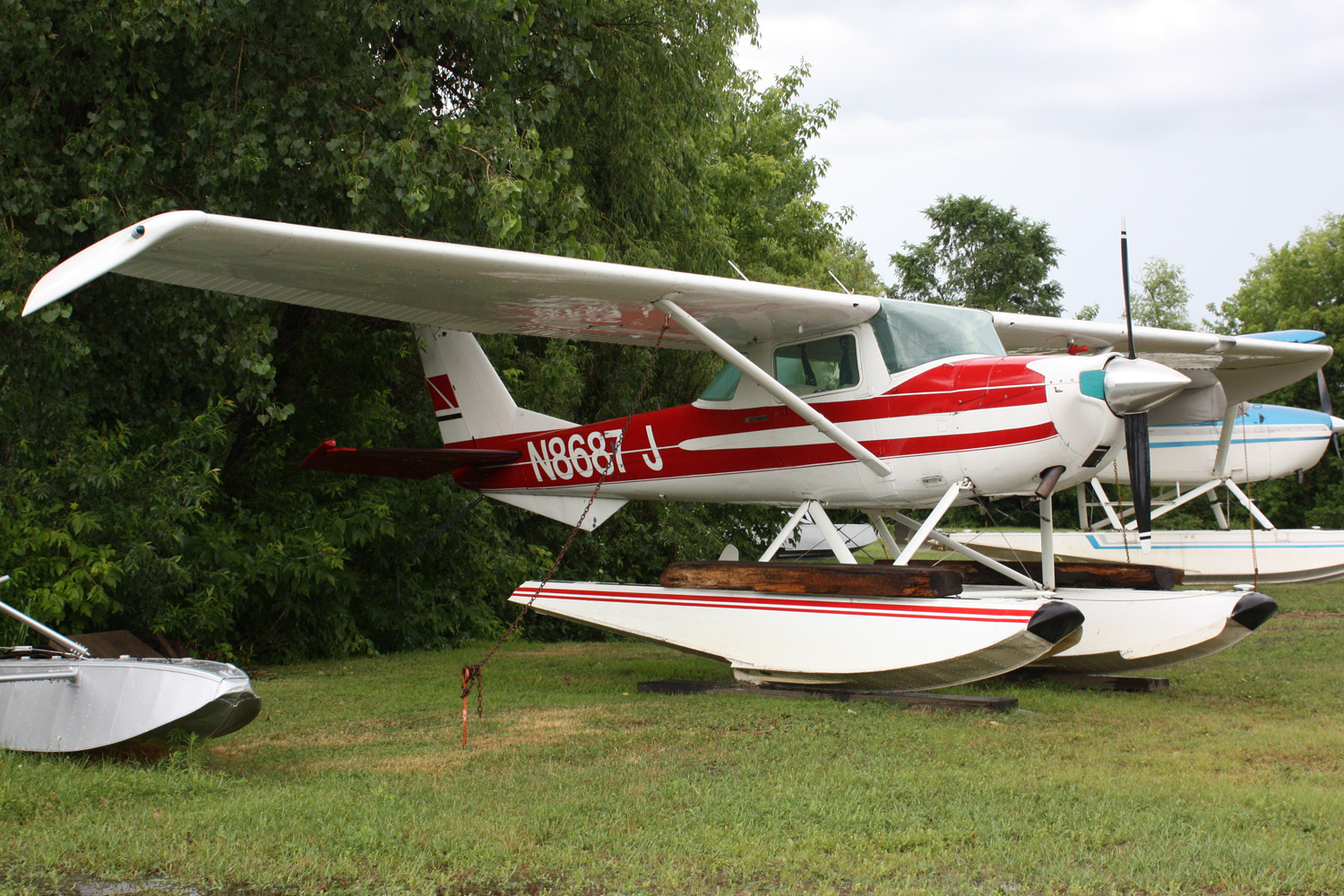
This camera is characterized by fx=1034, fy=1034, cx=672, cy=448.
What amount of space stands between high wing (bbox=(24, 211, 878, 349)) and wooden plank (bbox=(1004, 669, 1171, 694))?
306cm

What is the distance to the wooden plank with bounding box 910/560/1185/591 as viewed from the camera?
8.20m

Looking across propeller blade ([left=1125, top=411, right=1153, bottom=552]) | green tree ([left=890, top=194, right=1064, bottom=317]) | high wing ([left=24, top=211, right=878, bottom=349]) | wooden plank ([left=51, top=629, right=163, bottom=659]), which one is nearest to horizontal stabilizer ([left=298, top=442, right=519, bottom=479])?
high wing ([left=24, top=211, right=878, bottom=349])

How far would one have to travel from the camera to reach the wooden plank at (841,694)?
6.43 meters

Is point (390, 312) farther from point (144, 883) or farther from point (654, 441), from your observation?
point (144, 883)

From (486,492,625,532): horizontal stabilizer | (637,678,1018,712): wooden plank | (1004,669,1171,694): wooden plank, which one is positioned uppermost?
(486,492,625,532): horizontal stabilizer

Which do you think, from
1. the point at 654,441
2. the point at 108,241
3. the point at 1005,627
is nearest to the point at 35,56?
the point at 108,241

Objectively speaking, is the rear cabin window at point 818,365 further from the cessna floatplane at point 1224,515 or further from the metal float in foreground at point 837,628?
the cessna floatplane at point 1224,515

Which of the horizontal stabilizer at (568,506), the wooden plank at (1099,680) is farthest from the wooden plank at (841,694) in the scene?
the horizontal stabilizer at (568,506)

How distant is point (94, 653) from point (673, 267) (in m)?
8.19

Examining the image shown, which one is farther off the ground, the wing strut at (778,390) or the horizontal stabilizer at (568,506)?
the wing strut at (778,390)

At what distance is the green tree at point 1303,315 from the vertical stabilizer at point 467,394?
2225 cm

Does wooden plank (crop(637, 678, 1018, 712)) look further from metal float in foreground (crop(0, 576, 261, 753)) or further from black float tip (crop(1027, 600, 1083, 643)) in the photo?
metal float in foreground (crop(0, 576, 261, 753))

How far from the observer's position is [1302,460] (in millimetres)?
15461

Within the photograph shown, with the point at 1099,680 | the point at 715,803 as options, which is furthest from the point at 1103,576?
the point at 715,803
